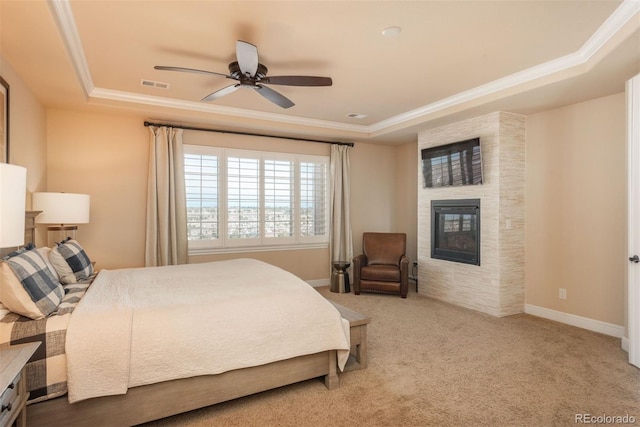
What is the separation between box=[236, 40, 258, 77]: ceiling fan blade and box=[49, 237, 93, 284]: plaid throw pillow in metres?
2.13

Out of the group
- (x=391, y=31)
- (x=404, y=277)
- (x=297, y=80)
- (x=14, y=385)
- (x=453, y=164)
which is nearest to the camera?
(x=14, y=385)

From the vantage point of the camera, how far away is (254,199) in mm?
5383

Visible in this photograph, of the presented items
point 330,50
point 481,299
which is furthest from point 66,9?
point 481,299

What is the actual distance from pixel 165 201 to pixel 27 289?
2789 mm

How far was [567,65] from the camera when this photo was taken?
315cm

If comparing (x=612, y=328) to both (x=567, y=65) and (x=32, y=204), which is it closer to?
(x=567, y=65)

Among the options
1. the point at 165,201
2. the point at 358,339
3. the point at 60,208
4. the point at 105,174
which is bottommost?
the point at 358,339

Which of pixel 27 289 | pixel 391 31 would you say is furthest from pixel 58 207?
pixel 391 31

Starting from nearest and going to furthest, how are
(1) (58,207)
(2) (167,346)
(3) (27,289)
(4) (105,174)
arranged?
1. (3) (27,289)
2. (2) (167,346)
3. (1) (58,207)
4. (4) (105,174)

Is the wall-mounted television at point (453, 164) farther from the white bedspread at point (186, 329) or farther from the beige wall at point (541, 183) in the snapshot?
the white bedspread at point (186, 329)

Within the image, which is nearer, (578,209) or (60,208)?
(60,208)

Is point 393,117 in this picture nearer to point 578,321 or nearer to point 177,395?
point 578,321

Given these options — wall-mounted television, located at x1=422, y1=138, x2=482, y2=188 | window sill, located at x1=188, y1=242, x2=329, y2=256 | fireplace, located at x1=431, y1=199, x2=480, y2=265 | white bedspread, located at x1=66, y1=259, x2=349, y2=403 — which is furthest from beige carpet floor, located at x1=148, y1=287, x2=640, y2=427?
window sill, located at x1=188, y1=242, x2=329, y2=256

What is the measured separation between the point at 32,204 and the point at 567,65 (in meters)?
5.32
